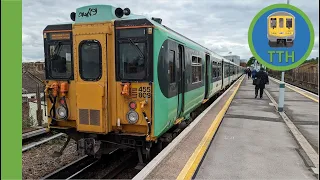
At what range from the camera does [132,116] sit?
5629 mm

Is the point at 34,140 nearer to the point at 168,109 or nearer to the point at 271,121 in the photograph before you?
the point at 168,109

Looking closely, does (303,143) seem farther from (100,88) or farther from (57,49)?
(57,49)

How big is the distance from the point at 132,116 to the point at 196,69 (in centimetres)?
454

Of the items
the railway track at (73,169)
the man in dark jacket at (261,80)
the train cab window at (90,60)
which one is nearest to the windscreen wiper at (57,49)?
the train cab window at (90,60)

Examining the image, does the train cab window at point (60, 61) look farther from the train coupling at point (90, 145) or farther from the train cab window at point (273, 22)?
the train cab window at point (273, 22)

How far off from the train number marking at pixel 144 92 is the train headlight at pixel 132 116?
1.16ft

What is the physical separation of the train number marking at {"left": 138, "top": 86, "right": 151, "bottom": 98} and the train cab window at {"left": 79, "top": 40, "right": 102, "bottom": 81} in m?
0.89

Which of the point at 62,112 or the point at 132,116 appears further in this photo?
the point at 62,112

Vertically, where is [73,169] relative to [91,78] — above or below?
below

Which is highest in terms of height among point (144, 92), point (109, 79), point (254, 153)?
point (109, 79)

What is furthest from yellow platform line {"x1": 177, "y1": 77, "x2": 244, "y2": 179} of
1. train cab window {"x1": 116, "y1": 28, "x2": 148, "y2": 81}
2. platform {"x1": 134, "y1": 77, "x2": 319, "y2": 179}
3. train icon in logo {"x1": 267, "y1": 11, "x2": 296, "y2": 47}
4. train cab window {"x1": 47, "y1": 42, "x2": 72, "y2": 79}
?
train cab window {"x1": 47, "y1": 42, "x2": 72, "y2": 79}

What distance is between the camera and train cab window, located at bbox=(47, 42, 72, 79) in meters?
6.17

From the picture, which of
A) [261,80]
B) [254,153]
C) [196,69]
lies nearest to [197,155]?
[254,153]

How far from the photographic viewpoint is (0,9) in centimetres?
115
